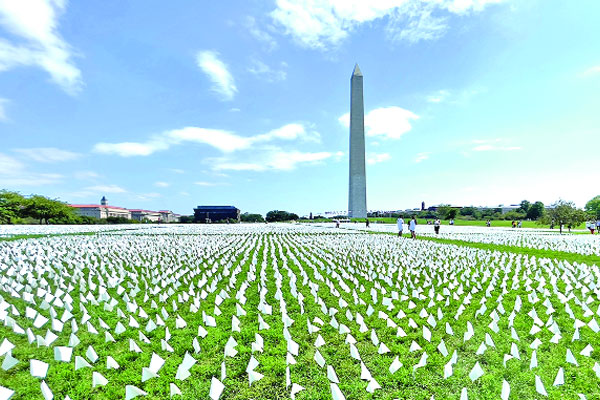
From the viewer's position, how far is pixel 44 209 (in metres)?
54.2

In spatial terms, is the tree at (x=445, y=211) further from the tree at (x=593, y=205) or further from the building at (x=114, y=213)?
the building at (x=114, y=213)

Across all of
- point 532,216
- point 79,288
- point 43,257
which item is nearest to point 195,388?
point 79,288

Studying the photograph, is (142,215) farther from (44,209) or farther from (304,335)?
(304,335)

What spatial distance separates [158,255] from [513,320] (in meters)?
11.1

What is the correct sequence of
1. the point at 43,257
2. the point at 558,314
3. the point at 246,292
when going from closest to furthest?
1. the point at 558,314
2. the point at 246,292
3. the point at 43,257

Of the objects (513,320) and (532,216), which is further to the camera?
(532,216)

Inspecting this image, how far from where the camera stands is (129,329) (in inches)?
179

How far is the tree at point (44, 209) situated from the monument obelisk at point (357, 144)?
2033 inches

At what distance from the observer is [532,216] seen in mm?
94188

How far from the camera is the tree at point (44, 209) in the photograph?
53.7 meters

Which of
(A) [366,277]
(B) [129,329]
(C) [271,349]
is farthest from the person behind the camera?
(A) [366,277]

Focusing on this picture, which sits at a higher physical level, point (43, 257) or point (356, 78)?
point (356, 78)

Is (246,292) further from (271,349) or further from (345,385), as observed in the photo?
(345,385)

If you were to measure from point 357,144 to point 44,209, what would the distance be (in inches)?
2132
